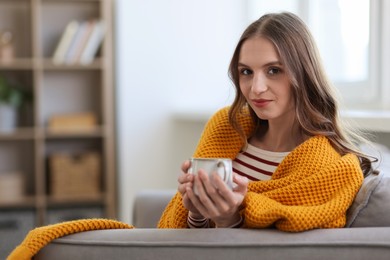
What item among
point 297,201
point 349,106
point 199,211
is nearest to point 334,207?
point 297,201

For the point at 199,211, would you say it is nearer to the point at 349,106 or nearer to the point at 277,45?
the point at 277,45

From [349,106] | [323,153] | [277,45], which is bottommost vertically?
[349,106]

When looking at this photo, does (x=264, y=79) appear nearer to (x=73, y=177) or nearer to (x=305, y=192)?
(x=305, y=192)

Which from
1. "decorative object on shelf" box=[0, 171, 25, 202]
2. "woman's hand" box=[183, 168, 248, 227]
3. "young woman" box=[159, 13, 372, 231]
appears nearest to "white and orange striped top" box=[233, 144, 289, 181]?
"young woman" box=[159, 13, 372, 231]

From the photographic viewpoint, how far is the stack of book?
13.8 ft

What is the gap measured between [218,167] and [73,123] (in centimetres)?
302

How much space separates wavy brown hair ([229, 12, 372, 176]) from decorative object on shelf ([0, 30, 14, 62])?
2.78 meters

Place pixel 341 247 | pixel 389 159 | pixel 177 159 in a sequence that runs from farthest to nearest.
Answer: pixel 177 159 < pixel 389 159 < pixel 341 247

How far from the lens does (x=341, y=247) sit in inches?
52.5

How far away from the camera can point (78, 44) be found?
4238mm

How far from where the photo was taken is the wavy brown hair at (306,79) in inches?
64.4

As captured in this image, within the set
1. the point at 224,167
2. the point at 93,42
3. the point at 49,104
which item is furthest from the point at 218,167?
the point at 49,104

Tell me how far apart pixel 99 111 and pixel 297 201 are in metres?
3.11

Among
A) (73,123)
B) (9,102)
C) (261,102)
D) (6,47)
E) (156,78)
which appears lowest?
(73,123)
